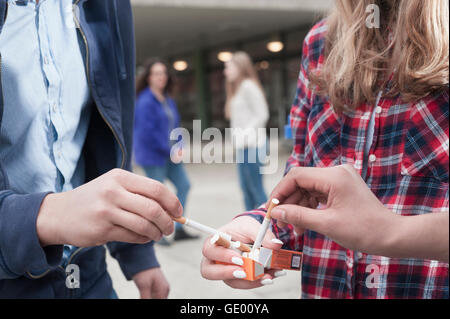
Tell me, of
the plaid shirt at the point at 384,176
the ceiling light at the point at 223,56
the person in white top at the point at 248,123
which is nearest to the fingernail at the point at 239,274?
the plaid shirt at the point at 384,176

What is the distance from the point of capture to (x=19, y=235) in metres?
0.82

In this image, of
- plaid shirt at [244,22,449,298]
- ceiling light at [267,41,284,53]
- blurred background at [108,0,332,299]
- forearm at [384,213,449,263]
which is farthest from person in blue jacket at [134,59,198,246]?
ceiling light at [267,41,284,53]

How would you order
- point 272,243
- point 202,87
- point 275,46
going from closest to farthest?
point 272,243, point 275,46, point 202,87

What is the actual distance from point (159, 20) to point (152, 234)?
11139 millimetres

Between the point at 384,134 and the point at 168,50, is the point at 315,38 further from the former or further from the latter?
the point at 168,50

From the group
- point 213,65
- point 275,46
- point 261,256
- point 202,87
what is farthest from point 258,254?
point 202,87

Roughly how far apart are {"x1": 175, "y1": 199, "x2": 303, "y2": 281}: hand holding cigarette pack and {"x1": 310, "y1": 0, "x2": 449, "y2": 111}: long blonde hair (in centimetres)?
41

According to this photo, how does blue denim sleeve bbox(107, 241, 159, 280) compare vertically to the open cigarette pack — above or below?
below

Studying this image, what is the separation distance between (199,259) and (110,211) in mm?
3493

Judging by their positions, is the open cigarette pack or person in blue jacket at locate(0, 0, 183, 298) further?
the open cigarette pack

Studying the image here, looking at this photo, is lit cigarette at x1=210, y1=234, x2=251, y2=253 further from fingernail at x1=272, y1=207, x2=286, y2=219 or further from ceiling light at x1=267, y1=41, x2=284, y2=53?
ceiling light at x1=267, y1=41, x2=284, y2=53

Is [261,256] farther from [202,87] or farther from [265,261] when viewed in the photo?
[202,87]

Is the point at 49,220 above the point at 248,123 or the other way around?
the other way around

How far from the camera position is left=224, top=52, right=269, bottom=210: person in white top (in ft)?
16.4
